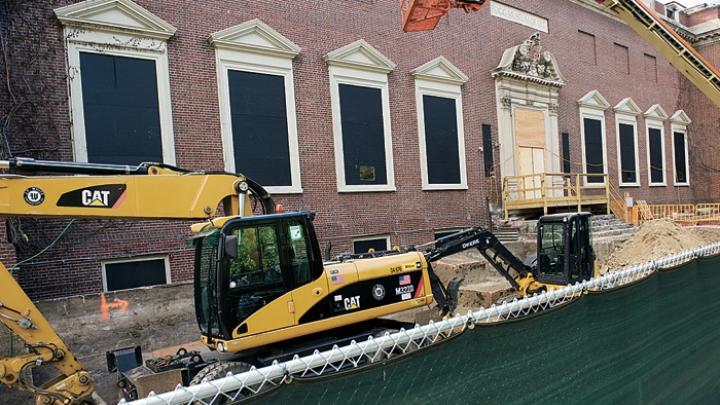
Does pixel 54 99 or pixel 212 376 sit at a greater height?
pixel 54 99

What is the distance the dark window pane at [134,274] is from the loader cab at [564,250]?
27.1 ft


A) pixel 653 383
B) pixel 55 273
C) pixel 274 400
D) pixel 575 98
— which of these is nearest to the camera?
pixel 274 400

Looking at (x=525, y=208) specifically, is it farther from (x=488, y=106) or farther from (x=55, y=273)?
(x=55, y=273)

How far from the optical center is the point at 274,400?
1.88 metres

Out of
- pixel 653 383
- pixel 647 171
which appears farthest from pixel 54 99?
pixel 647 171

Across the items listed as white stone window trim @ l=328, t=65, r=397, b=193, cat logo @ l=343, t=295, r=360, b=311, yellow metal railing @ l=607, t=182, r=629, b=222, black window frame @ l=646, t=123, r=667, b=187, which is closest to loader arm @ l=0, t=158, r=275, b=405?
cat logo @ l=343, t=295, r=360, b=311

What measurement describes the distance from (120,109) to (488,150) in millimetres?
12518

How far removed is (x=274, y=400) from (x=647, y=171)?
2871 centimetres

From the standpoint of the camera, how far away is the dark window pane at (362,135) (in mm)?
14297

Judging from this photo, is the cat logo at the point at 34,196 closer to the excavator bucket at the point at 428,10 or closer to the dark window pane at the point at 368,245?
the dark window pane at the point at 368,245

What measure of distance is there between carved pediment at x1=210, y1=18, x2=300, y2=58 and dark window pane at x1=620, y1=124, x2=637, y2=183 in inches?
743

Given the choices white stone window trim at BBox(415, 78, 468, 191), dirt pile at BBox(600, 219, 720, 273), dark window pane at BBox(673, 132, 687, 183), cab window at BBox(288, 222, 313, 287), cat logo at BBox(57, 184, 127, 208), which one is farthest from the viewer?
dark window pane at BBox(673, 132, 687, 183)

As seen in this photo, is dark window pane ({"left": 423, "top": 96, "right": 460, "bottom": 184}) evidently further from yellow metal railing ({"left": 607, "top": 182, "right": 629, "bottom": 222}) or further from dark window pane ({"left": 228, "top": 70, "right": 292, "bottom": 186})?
yellow metal railing ({"left": 607, "top": 182, "right": 629, "bottom": 222})

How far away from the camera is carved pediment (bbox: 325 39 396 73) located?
1399cm
